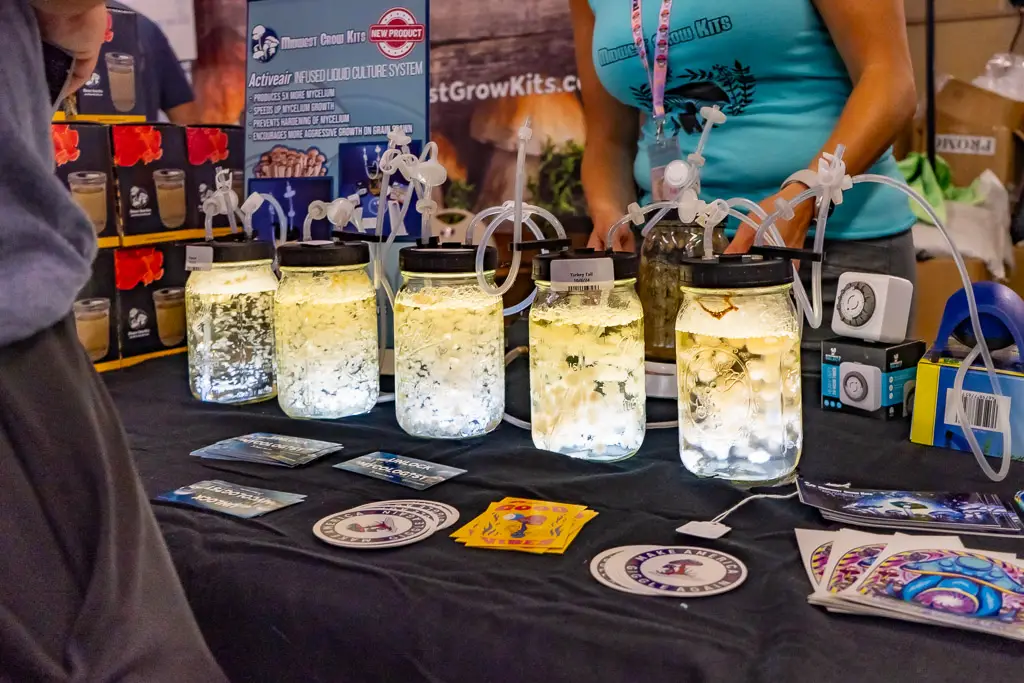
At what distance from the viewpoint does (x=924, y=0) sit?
102 inches

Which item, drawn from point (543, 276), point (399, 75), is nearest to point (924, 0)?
point (399, 75)

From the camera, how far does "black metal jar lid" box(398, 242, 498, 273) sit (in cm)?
110

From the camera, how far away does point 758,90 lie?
5.02 ft

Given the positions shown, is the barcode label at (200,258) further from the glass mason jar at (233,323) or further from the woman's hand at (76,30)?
the woman's hand at (76,30)

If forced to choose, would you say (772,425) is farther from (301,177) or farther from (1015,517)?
(301,177)

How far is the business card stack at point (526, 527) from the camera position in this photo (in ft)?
2.59

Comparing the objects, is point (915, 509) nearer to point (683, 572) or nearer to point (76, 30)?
point (683, 572)

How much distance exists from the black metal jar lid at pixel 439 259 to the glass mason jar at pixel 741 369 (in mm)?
305

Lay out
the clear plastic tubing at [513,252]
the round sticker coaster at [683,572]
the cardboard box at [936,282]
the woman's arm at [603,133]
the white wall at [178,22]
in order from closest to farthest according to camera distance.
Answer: the round sticker coaster at [683,572]
the clear plastic tubing at [513,252]
the woman's arm at [603,133]
the cardboard box at [936,282]
the white wall at [178,22]

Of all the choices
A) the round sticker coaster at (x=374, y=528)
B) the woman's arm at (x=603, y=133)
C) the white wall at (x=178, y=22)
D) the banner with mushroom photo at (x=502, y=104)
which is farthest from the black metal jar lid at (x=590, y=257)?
the white wall at (x=178, y=22)

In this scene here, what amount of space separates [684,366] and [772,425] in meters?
0.12

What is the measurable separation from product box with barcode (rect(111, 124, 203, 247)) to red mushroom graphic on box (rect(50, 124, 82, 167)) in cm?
9

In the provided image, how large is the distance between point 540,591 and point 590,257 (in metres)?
0.42

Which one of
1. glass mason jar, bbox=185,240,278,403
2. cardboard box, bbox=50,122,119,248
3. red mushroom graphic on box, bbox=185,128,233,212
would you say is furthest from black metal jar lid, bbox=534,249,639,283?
red mushroom graphic on box, bbox=185,128,233,212
